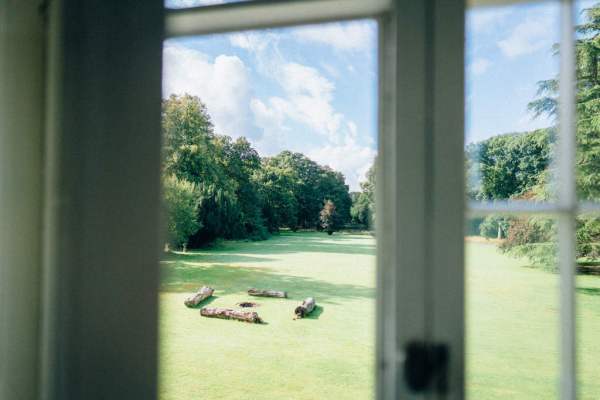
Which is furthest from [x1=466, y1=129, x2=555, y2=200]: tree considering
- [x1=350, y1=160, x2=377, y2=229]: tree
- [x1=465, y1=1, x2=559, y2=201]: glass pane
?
[x1=350, y1=160, x2=377, y2=229]: tree

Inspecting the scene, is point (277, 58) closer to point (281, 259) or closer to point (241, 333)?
point (281, 259)

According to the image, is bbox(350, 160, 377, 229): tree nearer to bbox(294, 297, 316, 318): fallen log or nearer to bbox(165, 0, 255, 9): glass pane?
bbox(294, 297, 316, 318): fallen log

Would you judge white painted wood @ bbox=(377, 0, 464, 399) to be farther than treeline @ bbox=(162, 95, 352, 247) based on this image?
No

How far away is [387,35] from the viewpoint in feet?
2.17

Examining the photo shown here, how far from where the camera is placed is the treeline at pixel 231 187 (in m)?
0.76

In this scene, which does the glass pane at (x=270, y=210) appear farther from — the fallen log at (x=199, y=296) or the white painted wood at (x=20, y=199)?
the white painted wood at (x=20, y=199)

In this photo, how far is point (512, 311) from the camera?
669 millimetres

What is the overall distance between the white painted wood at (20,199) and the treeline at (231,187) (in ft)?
0.91

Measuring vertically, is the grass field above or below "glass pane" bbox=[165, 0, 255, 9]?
below

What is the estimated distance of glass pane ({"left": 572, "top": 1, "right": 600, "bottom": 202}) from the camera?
0.65 metres

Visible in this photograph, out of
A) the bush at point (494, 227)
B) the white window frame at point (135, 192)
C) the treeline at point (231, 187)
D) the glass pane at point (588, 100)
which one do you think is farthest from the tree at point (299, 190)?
the glass pane at point (588, 100)

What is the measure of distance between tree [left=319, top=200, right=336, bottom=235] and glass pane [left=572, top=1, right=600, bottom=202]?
1.64ft

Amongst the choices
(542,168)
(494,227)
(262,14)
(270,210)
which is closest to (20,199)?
(270,210)

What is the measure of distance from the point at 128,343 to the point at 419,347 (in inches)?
22.0
